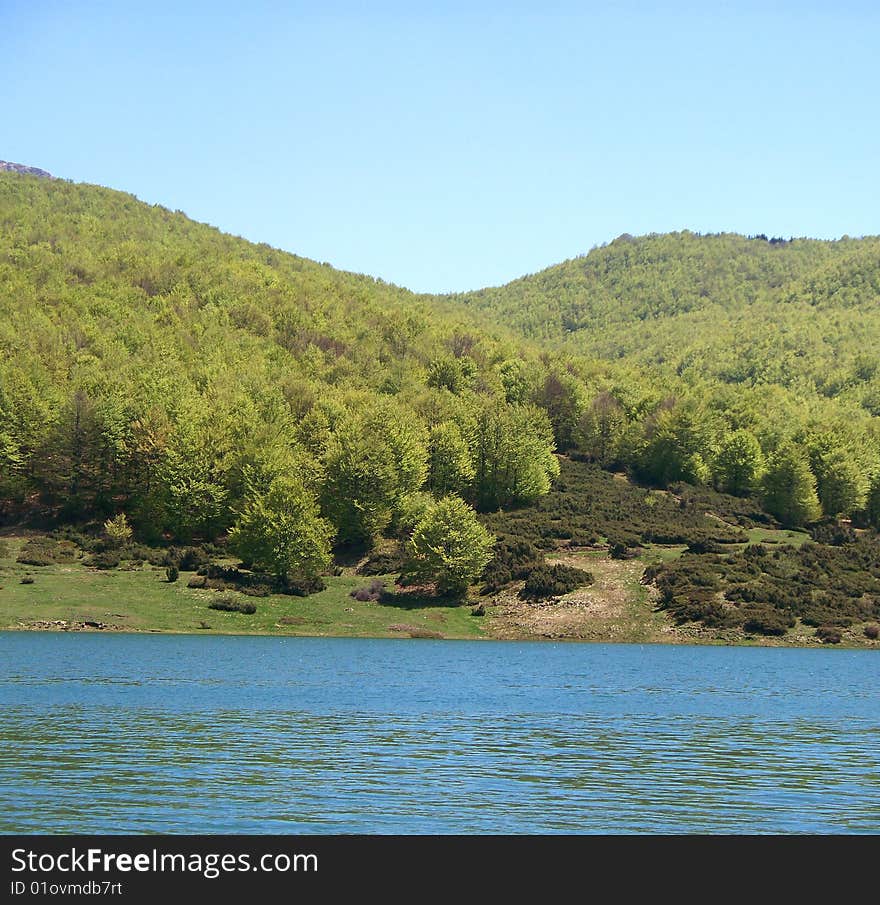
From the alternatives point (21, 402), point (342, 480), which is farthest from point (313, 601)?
point (21, 402)

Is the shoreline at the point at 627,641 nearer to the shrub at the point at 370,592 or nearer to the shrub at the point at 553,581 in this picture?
the shrub at the point at 553,581

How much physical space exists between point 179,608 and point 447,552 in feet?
85.8

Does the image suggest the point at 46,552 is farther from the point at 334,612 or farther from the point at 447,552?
the point at 447,552

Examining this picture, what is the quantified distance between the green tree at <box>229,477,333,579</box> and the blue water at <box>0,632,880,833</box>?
3298 centimetres

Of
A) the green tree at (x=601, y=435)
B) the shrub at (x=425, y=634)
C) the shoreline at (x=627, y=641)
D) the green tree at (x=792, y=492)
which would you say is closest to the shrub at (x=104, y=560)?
the shoreline at (x=627, y=641)

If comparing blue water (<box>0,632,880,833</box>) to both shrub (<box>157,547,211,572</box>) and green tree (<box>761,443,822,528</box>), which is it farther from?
green tree (<box>761,443,822,528</box>)

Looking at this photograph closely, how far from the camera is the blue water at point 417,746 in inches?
1044

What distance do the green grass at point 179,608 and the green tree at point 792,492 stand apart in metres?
57.0

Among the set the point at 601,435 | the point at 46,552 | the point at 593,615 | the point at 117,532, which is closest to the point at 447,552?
the point at 593,615

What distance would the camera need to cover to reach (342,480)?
379 ft
